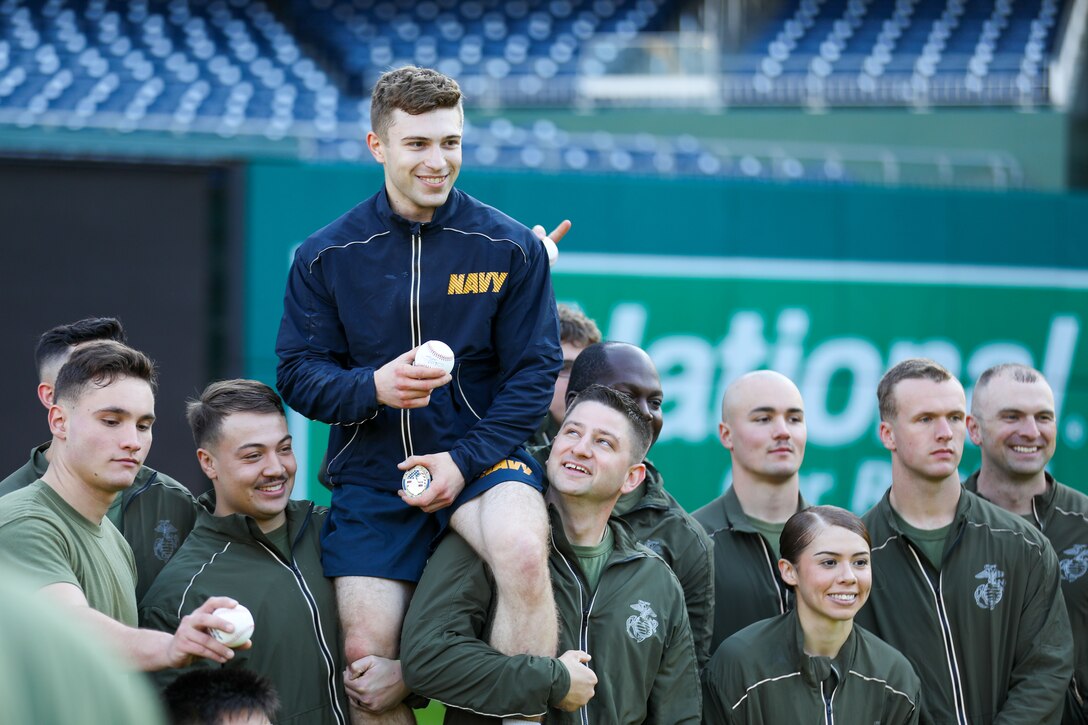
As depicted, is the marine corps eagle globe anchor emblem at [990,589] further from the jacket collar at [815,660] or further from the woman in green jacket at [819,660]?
the jacket collar at [815,660]

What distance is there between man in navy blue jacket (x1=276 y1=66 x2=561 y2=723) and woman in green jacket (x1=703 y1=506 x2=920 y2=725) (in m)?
0.79

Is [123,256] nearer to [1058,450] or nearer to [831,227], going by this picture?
[831,227]

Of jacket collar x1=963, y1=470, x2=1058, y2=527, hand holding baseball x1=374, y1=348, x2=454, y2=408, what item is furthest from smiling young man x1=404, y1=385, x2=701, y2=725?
jacket collar x1=963, y1=470, x2=1058, y2=527

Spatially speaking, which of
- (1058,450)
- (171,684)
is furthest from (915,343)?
(171,684)

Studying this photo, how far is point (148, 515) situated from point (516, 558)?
136cm

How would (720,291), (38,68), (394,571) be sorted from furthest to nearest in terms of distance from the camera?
(38,68) < (720,291) < (394,571)

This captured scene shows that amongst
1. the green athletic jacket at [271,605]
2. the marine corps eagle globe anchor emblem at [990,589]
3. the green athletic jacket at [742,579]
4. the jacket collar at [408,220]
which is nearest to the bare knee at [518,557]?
the green athletic jacket at [271,605]

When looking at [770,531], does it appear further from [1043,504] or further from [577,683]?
[577,683]

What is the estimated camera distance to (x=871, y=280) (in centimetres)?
862

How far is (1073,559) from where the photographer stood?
15.1ft

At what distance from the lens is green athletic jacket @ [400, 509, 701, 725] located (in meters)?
3.31

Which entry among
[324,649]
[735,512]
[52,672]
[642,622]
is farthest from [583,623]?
[52,672]

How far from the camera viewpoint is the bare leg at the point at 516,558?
10.8 feet

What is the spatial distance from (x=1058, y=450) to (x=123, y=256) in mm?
6197
